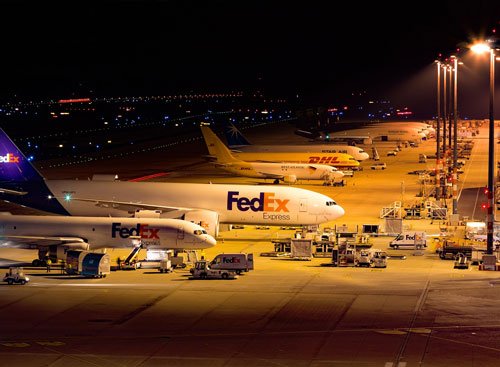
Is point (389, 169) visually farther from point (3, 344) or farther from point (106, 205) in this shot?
point (3, 344)

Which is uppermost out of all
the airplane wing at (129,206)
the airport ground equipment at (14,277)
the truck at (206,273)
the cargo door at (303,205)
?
the cargo door at (303,205)

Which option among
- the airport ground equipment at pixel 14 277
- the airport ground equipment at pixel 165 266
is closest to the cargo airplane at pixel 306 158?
the airport ground equipment at pixel 165 266

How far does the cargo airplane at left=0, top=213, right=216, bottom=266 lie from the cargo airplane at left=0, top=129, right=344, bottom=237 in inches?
300

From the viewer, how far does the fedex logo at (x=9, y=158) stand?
6731 centimetres

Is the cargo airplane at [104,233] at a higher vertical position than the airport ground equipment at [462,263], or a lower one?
higher

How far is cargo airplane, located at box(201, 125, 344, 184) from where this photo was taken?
10700cm

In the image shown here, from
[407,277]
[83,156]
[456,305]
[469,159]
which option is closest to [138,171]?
[83,156]

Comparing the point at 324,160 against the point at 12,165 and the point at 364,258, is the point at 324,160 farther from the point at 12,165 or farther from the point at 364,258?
the point at 364,258

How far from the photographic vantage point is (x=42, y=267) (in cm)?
5431

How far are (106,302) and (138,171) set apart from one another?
7655cm

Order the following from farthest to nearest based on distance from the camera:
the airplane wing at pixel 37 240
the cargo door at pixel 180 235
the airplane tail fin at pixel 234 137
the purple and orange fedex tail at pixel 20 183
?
the airplane tail fin at pixel 234 137
the purple and orange fedex tail at pixel 20 183
the cargo door at pixel 180 235
the airplane wing at pixel 37 240

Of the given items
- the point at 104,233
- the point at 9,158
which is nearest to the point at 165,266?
the point at 104,233

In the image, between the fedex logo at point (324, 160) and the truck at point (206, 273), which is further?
the fedex logo at point (324, 160)

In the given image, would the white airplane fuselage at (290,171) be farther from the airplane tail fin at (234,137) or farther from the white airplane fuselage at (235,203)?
the white airplane fuselage at (235,203)
